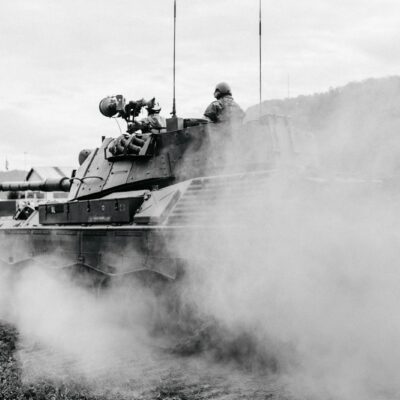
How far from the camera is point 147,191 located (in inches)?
356

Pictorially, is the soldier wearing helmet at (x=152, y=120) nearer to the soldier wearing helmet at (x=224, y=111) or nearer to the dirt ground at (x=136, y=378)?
the soldier wearing helmet at (x=224, y=111)

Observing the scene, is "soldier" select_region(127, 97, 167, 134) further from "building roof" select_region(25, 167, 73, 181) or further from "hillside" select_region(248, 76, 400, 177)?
"building roof" select_region(25, 167, 73, 181)

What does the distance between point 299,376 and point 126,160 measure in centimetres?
450

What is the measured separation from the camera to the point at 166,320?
829 centimetres

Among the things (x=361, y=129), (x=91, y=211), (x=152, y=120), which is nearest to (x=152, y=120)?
(x=152, y=120)

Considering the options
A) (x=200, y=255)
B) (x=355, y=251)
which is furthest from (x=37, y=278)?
(x=355, y=251)

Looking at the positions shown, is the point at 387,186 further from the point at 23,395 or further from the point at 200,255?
the point at 23,395

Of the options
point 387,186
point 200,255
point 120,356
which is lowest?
point 120,356

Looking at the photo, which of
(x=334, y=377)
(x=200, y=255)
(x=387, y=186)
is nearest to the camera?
(x=334, y=377)

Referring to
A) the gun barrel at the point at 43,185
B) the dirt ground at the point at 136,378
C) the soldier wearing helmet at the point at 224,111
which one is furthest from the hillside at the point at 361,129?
the gun barrel at the point at 43,185

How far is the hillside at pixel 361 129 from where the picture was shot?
674 centimetres

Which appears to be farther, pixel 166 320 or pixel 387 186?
pixel 166 320

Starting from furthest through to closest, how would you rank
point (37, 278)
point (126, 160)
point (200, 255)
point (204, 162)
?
1. point (37, 278)
2. point (126, 160)
3. point (204, 162)
4. point (200, 255)

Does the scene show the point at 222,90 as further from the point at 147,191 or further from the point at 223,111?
the point at 147,191
